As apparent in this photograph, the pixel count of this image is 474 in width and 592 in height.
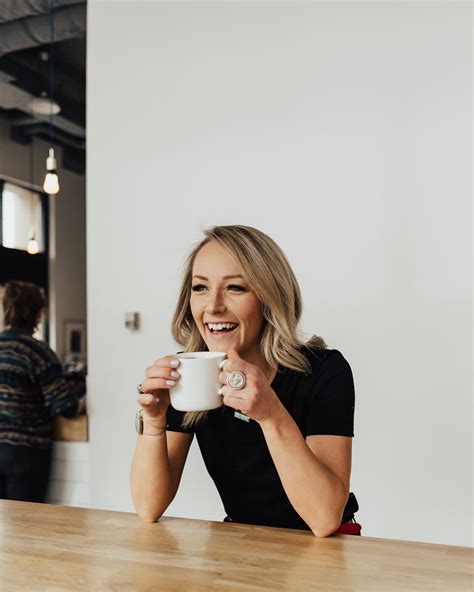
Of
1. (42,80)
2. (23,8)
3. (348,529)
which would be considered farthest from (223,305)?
(42,80)

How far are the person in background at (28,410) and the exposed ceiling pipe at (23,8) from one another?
6.04ft

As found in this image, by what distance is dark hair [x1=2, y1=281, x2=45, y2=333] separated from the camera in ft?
10.0

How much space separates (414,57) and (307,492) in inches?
71.8

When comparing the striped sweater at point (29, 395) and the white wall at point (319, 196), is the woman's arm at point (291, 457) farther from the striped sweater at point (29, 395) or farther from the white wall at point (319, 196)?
the striped sweater at point (29, 395)

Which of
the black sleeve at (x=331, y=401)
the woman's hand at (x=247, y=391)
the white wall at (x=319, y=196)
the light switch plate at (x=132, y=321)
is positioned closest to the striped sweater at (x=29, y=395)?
the white wall at (x=319, y=196)

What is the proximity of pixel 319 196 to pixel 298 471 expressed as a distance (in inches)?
61.1

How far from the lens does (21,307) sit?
10.0ft

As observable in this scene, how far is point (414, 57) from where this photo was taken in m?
2.42

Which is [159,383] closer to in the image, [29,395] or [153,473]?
[153,473]

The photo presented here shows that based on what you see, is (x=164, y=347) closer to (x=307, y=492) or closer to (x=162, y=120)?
(x=162, y=120)

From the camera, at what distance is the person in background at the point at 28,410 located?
291 cm

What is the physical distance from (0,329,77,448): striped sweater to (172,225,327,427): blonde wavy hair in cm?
164

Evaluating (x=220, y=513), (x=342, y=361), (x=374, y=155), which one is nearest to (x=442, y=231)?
(x=374, y=155)

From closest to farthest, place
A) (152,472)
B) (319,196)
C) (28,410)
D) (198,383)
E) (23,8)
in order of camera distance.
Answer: (198,383) < (152,472) < (319,196) < (28,410) < (23,8)
